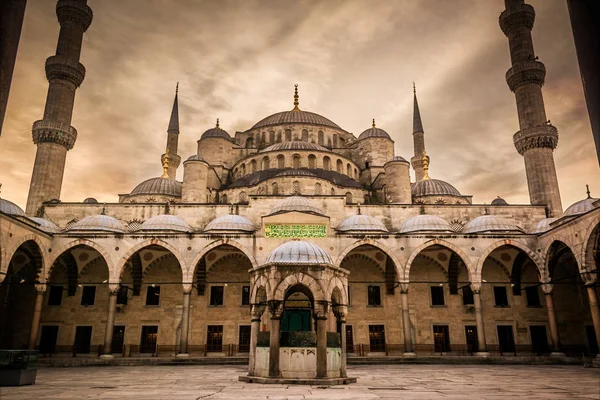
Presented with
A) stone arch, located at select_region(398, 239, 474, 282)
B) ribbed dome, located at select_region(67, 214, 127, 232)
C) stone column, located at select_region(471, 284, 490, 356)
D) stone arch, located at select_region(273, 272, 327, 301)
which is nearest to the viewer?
stone arch, located at select_region(273, 272, 327, 301)

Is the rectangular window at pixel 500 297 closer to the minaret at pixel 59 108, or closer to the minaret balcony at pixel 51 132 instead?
the minaret at pixel 59 108

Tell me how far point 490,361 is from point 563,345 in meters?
5.51

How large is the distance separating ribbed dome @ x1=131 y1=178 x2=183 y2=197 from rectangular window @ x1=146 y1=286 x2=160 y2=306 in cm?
727

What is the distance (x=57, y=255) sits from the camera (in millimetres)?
17891

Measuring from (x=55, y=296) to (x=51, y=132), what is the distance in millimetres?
8459

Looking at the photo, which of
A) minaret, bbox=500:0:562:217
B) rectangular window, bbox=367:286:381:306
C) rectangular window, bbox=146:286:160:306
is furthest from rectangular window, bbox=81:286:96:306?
minaret, bbox=500:0:562:217

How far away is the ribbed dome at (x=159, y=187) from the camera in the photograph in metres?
26.5

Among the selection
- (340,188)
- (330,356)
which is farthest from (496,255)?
(330,356)

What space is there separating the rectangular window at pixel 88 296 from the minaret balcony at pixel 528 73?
81.5ft

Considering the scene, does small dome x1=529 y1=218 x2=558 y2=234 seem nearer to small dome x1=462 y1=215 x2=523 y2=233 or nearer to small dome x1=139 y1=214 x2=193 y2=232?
small dome x1=462 y1=215 x2=523 y2=233

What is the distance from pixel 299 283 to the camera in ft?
30.2

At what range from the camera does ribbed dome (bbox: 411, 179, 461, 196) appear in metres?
26.6

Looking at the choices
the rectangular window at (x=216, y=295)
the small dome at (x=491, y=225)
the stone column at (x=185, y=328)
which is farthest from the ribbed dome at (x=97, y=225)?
the small dome at (x=491, y=225)

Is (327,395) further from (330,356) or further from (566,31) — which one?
(566,31)
